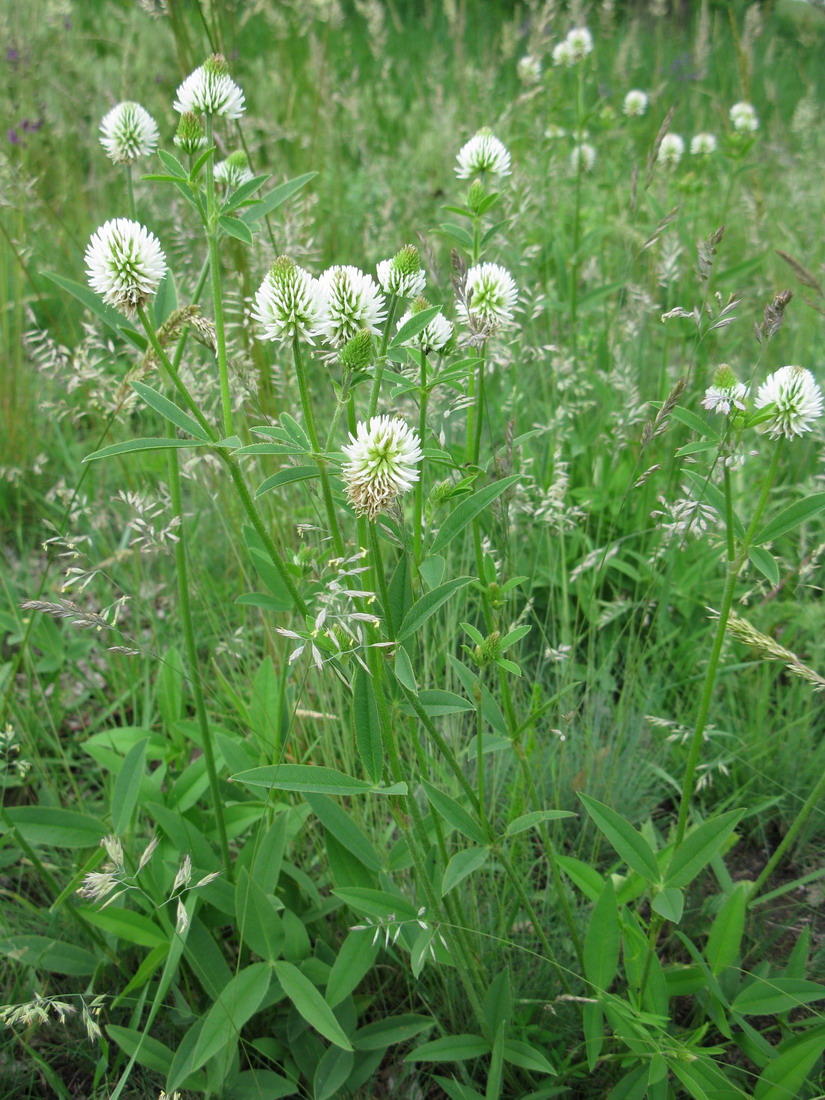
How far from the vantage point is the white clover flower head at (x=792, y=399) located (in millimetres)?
1146

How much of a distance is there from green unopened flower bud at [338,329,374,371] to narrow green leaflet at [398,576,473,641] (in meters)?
0.29

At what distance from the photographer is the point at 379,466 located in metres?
0.96

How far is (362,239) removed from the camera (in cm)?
384

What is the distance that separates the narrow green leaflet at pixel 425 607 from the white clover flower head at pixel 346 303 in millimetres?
339

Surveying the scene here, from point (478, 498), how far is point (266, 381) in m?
1.06

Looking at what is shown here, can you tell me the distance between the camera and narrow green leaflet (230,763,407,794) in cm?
101

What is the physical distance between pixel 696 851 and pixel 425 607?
0.52 meters

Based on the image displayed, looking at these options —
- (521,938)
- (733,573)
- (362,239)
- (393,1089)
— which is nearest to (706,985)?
(521,938)

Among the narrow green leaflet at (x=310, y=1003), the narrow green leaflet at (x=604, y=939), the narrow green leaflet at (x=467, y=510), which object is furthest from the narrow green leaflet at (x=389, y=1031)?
the narrow green leaflet at (x=467, y=510)

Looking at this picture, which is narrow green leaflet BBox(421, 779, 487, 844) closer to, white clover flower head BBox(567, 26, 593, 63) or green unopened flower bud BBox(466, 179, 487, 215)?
green unopened flower bud BBox(466, 179, 487, 215)

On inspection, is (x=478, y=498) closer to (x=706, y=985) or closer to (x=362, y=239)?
(x=706, y=985)

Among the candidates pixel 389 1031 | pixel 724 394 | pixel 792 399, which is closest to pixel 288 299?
pixel 724 394

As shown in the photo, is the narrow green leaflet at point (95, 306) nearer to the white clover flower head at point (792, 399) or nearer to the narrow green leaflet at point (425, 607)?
the narrow green leaflet at point (425, 607)

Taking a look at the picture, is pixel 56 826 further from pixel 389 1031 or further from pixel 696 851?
pixel 696 851
